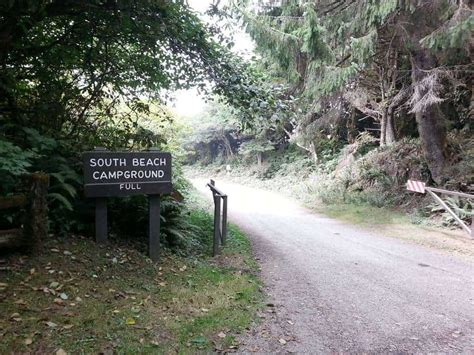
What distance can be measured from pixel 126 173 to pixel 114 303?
6.07 ft

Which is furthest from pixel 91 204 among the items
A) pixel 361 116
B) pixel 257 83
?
pixel 361 116

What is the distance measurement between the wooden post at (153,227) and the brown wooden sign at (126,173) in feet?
0.48

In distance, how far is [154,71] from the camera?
7180 mm

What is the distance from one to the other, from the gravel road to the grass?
42 cm

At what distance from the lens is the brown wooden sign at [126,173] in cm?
485

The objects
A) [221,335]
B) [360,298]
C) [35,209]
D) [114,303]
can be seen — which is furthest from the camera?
[360,298]

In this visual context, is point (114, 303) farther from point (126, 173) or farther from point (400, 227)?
point (400, 227)

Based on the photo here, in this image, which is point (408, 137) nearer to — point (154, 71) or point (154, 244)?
point (154, 71)

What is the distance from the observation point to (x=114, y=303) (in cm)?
386

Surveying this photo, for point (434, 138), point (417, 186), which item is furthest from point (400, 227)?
point (434, 138)

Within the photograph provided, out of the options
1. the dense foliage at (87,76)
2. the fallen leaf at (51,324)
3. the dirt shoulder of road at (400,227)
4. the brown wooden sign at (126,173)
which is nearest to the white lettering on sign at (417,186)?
the dirt shoulder of road at (400,227)

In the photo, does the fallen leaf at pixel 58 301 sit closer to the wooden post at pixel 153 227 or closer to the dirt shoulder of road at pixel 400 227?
the wooden post at pixel 153 227

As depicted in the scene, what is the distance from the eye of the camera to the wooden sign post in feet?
16.0

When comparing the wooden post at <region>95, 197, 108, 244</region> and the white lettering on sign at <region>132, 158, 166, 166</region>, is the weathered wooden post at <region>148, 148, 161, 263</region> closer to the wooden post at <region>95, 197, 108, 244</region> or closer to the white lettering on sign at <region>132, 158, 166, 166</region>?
the white lettering on sign at <region>132, 158, 166, 166</region>
